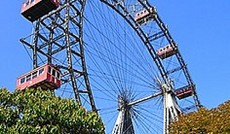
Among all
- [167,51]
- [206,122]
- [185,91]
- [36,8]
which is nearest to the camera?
[206,122]

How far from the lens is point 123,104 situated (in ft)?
94.5

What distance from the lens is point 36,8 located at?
1094 inches

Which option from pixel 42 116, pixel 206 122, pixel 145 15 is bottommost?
pixel 206 122

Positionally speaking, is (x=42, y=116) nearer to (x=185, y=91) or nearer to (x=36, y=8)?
(x=36, y=8)

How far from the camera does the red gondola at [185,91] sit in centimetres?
3727

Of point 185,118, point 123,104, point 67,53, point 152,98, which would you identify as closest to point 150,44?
point 152,98

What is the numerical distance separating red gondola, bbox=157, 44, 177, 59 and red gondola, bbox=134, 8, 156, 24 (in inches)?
119

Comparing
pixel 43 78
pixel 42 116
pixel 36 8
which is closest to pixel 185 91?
pixel 36 8

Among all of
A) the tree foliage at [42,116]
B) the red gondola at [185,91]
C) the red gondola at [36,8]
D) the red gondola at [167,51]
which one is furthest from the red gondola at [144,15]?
the tree foliage at [42,116]

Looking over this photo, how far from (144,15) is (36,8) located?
10.4 metres

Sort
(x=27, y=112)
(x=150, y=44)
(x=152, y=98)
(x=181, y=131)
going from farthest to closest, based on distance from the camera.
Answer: (x=150, y=44) → (x=152, y=98) → (x=181, y=131) → (x=27, y=112)

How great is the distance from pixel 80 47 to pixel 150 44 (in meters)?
9.75

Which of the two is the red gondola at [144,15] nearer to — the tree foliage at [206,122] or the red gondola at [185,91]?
the red gondola at [185,91]

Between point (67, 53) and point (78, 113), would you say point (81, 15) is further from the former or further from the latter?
point (78, 113)
